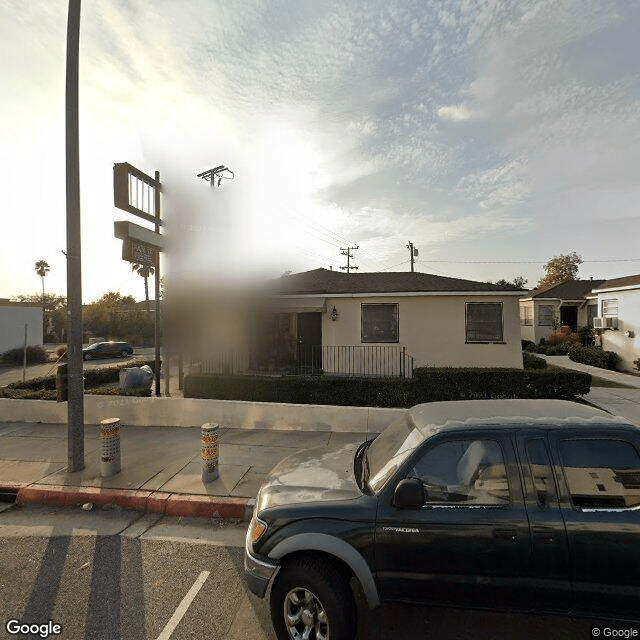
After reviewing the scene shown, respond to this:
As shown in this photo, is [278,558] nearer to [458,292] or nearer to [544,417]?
[544,417]

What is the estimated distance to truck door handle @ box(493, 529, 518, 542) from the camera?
2.46 meters

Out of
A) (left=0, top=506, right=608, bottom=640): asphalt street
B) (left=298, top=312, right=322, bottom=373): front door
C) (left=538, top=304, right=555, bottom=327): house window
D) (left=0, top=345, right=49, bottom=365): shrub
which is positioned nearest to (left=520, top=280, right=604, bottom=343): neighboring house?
(left=538, top=304, right=555, bottom=327): house window

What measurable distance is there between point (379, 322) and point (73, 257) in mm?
8778

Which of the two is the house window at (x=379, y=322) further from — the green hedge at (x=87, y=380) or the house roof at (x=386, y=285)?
the green hedge at (x=87, y=380)

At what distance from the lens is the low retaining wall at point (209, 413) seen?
788 centimetres

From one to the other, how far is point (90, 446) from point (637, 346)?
785 inches

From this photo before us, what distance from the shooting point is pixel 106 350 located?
26.6 m

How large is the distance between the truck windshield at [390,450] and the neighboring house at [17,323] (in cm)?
3162

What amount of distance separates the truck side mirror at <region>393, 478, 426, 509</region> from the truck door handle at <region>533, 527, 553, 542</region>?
75 cm

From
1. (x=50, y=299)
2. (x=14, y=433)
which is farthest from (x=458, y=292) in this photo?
(x=50, y=299)

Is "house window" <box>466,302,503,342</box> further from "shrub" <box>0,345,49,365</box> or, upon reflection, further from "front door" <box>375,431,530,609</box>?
"shrub" <box>0,345,49,365</box>

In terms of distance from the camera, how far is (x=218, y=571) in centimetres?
363

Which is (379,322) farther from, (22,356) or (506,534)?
(22,356)

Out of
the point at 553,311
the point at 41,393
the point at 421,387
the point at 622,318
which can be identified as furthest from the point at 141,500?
the point at 553,311
